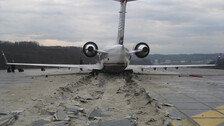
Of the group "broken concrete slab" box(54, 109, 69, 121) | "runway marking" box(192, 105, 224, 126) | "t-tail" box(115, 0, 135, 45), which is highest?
"t-tail" box(115, 0, 135, 45)

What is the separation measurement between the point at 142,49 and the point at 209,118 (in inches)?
603

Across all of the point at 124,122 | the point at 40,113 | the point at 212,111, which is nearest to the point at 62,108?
the point at 40,113

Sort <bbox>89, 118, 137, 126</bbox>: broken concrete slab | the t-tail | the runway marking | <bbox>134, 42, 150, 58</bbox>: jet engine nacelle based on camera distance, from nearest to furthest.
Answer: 1. the runway marking
2. <bbox>89, 118, 137, 126</bbox>: broken concrete slab
3. <bbox>134, 42, 150, 58</bbox>: jet engine nacelle
4. the t-tail

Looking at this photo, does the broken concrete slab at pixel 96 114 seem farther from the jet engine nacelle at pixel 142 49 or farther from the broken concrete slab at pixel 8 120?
the jet engine nacelle at pixel 142 49

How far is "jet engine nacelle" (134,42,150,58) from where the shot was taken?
67.6 ft

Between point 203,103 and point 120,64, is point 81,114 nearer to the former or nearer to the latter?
point 203,103

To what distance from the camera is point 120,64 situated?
18.7m

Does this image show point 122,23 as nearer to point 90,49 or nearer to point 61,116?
point 90,49

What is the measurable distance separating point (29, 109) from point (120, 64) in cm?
1243

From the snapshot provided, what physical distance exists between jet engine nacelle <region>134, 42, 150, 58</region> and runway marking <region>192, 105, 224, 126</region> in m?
14.6

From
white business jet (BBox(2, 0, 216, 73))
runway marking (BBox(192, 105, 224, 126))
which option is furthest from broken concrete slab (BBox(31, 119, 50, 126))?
white business jet (BBox(2, 0, 216, 73))

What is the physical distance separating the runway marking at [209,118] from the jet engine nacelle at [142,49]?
48.0 feet

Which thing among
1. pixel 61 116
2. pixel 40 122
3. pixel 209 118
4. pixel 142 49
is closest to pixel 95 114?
pixel 61 116

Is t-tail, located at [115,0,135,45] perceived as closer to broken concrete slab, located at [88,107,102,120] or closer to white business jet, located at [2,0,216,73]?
white business jet, located at [2,0,216,73]
